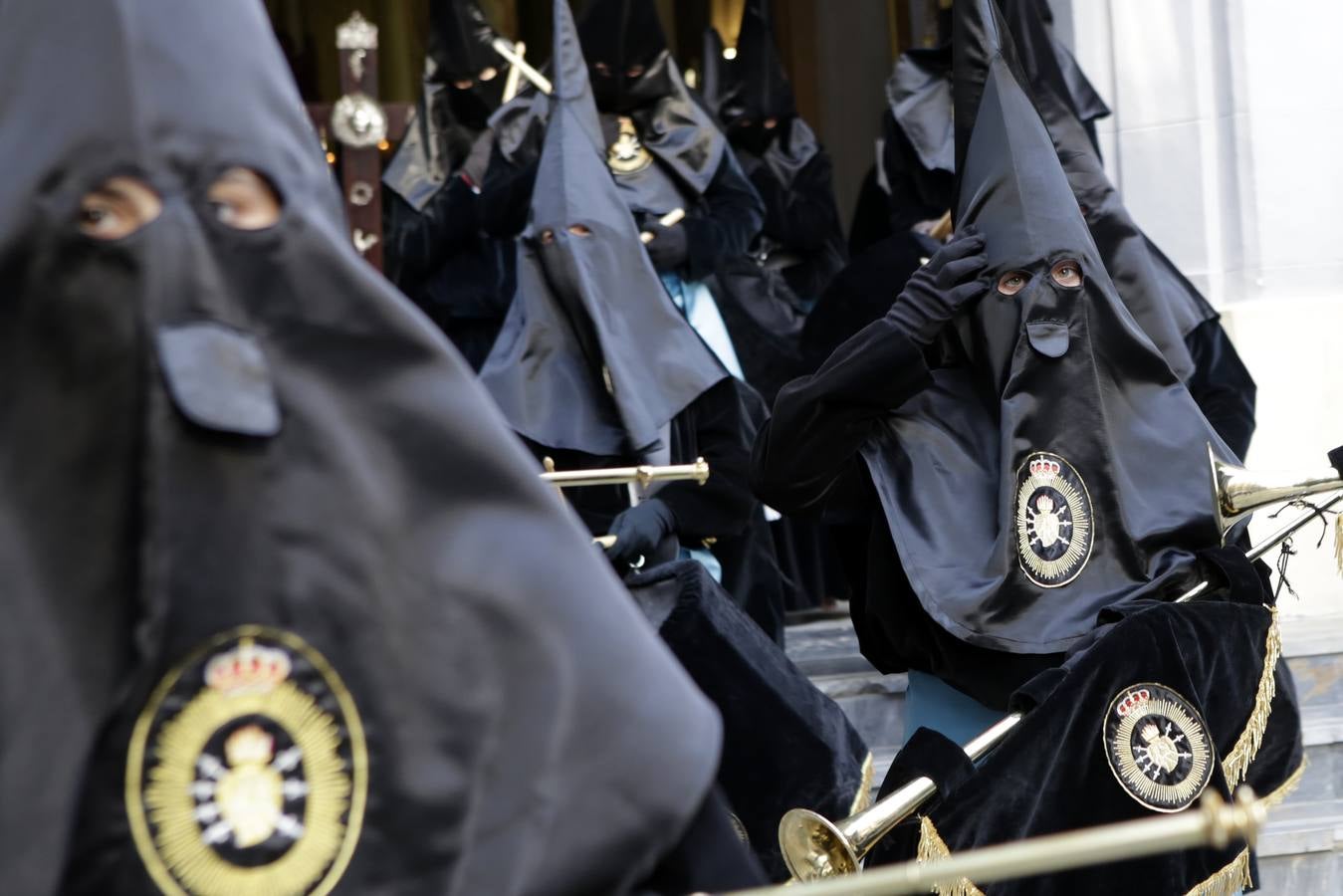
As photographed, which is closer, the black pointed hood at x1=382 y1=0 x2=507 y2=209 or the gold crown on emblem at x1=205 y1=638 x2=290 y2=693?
the gold crown on emblem at x1=205 y1=638 x2=290 y2=693

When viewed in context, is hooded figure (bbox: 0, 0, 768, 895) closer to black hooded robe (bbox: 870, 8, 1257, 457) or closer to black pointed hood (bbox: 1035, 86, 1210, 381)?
black pointed hood (bbox: 1035, 86, 1210, 381)

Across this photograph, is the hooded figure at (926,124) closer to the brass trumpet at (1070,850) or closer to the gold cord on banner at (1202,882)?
the gold cord on banner at (1202,882)

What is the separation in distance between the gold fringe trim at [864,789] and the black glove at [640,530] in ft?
2.83

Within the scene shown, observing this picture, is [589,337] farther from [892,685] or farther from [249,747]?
[249,747]

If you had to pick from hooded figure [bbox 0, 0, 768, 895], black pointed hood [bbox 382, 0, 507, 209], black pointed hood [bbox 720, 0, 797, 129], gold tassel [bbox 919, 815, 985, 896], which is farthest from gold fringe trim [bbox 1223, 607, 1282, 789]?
black pointed hood [bbox 720, 0, 797, 129]

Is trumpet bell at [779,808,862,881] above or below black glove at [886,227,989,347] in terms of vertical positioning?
below

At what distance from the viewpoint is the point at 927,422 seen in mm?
4207

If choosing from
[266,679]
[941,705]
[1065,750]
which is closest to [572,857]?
[266,679]

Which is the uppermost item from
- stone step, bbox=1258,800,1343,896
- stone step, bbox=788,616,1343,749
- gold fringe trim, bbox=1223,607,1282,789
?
gold fringe trim, bbox=1223,607,1282,789

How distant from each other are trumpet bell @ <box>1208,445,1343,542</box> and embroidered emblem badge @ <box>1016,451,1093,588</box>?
29cm

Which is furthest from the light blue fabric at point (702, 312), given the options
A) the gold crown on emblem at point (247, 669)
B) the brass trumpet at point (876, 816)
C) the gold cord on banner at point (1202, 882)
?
the gold crown on emblem at point (247, 669)

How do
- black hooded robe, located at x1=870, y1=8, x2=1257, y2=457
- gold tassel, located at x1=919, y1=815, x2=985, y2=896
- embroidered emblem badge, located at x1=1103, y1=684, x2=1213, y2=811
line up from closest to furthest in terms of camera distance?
gold tassel, located at x1=919, y1=815, x2=985, y2=896 < embroidered emblem badge, located at x1=1103, y1=684, x2=1213, y2=811 < black hooded robe, located at x1=870, y1=8, x2=1257, y2=457

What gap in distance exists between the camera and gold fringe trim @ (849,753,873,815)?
409 cm

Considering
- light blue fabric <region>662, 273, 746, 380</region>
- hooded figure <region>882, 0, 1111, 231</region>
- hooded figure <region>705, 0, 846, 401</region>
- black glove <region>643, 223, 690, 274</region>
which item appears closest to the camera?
black glove <region>643, 223, 690, 274</region>
